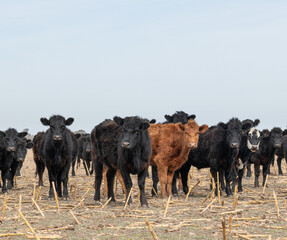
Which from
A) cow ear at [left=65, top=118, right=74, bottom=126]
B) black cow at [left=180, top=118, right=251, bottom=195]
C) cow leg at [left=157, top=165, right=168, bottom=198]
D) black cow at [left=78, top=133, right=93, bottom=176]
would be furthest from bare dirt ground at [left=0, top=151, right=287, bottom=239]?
black cow at [left=78, top=133, right=93, bottom=176]

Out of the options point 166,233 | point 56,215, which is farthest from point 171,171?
point 166,233

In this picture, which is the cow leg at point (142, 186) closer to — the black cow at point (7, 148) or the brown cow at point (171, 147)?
the brown cow at point (171, 147)

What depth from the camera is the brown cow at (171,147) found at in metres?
11.5

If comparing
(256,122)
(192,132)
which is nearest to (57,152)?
(192,132)

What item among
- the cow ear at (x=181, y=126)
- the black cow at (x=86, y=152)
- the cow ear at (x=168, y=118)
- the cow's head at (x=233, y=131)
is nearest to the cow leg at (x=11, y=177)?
the cow ear at (x=168, y=118)

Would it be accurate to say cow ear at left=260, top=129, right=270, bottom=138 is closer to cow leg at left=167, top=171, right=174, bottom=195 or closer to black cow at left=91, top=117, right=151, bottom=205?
cow leg at left=167, top=171, right=174, bottom=195

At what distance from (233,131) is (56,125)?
14.8 feet

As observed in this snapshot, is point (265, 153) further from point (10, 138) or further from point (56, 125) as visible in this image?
point (10, 138)

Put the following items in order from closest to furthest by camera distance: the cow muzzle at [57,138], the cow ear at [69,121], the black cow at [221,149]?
the cow muzzle at [57,138] < the black cow at [221,149] < the cow ear at [69,121]

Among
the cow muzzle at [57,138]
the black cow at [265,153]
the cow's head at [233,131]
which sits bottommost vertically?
the black cow at [265,153]

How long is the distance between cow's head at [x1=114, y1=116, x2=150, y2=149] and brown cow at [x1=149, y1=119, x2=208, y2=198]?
217cm

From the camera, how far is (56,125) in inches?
451

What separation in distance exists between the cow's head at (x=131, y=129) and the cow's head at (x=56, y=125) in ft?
7.44

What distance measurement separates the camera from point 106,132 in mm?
10656
